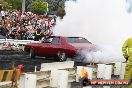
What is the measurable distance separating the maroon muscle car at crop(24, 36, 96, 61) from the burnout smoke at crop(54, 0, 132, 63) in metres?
0.89

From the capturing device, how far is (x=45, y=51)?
22734mm

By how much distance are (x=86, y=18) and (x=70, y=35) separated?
123 cm

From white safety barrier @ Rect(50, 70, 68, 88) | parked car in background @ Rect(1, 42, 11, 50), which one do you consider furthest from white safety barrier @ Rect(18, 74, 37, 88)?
parked car in background @ Rect(1, 42, 11, 50)

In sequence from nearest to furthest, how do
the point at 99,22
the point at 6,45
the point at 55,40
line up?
the point at 55,40
the point at 99,22
the point at 6,45

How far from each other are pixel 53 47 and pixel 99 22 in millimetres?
2995

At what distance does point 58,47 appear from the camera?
21969 millimetres

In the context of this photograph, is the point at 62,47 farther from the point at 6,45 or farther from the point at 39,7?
the point at 39,7

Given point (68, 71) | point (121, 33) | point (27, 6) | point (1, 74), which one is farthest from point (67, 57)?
point (27, 6)

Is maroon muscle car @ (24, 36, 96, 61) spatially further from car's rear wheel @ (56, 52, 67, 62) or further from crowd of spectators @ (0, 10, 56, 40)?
crowd of spectators @ (0, 10, 56, 40)

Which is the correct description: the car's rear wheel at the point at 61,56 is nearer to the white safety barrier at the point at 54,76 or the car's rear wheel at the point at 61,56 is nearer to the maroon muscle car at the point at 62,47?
the maroon muscle car at the point at 62,47

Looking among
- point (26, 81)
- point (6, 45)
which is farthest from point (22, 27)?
point (26, 81)

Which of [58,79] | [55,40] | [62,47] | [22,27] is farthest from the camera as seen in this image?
[22,27]

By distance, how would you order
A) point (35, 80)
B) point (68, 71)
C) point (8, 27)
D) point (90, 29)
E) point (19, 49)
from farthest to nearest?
point (8, 27)
point (19, 49)
point (90, 29)
point (68, 71)
point (35, 80)

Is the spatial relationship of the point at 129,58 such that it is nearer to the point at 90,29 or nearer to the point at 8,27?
the point at 90,29
